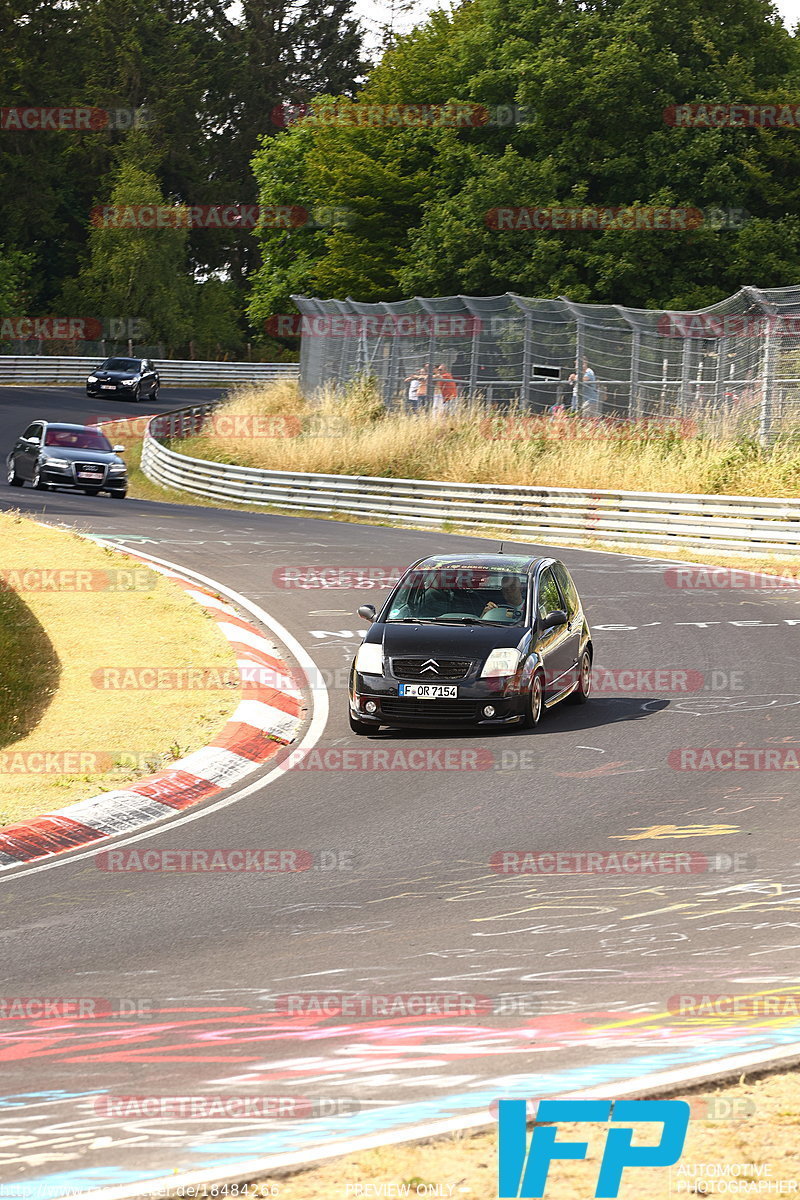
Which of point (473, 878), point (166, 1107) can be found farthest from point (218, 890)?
point (166, 1107)

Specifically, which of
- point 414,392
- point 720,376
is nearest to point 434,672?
point 720,376

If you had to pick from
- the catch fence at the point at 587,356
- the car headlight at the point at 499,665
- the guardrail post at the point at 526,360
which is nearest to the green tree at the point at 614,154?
the catch fence at the point at 587,356

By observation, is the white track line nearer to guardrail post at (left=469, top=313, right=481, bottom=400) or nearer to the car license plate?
the car license plate

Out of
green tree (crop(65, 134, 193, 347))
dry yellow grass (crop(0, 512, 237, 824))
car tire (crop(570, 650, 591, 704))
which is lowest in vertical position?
dry yellow grass (crop(0, 512, 237, 824))

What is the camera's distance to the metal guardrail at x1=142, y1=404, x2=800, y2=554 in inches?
987

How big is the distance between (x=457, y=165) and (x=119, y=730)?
41.3m

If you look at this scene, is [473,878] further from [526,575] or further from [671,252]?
[671,252]

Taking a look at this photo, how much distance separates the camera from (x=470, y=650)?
12.9m

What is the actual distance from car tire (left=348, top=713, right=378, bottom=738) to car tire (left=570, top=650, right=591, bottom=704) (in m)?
2.11

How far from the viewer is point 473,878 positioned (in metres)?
8.70

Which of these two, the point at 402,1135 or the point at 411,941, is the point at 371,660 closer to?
the point at 411,941

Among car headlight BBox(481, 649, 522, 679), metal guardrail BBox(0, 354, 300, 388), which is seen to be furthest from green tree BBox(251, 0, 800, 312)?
car headlight BBox(481, 649, 522, 679)

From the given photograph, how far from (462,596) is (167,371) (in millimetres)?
64764

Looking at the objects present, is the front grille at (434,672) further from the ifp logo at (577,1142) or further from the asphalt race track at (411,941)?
the ifp logo at (577,1142)
